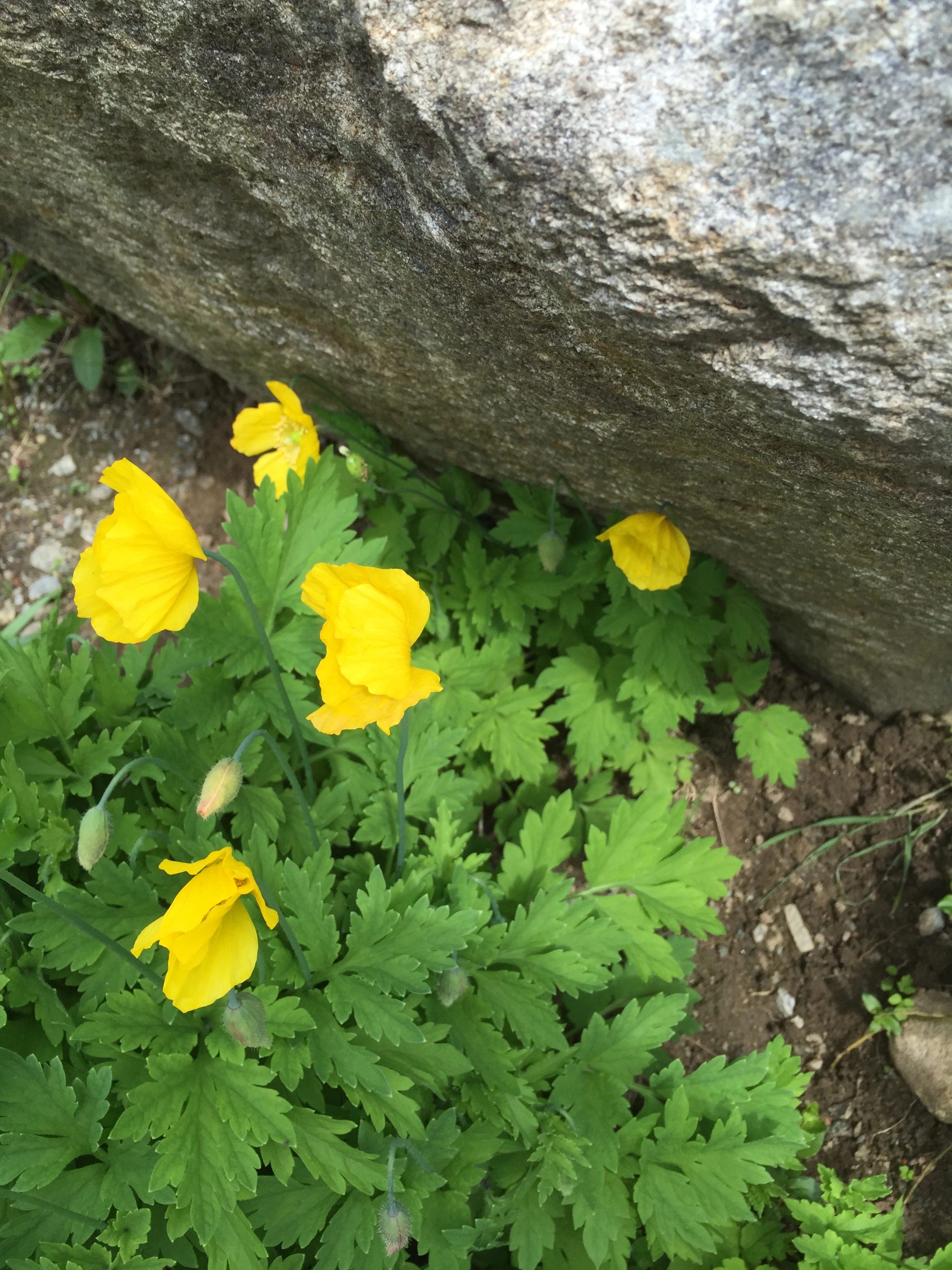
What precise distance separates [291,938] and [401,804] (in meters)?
0.32

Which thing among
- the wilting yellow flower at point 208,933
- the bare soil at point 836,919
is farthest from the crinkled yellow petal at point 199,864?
the bare soil at point 836,919

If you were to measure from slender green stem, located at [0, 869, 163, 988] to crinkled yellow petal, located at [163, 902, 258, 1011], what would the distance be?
0.74ft

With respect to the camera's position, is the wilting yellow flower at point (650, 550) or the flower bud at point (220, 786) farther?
the wilting yellow flower at point (650, 550)

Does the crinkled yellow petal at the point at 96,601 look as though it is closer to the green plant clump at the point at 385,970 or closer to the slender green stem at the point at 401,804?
the green plant clump at the point at 385,970

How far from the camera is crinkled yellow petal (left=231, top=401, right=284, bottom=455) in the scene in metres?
2.18

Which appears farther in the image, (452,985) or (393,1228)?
(452,985)

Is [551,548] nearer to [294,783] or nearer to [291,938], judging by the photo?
[294,783]

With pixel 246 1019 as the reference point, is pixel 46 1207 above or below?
below

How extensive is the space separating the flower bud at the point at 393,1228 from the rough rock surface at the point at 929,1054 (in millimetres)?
1167

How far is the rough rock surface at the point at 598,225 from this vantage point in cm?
99

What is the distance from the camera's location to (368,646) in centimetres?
127

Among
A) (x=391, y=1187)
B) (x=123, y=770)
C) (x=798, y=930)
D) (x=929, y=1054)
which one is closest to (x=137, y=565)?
(x=123, y=770)

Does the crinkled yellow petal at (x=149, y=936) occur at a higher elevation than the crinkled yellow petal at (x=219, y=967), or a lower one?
higher

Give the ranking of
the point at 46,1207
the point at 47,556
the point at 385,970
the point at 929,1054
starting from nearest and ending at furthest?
the point at 46,1207 < the point at 385,970 < the point at 929,1054 < the point at 47,556
